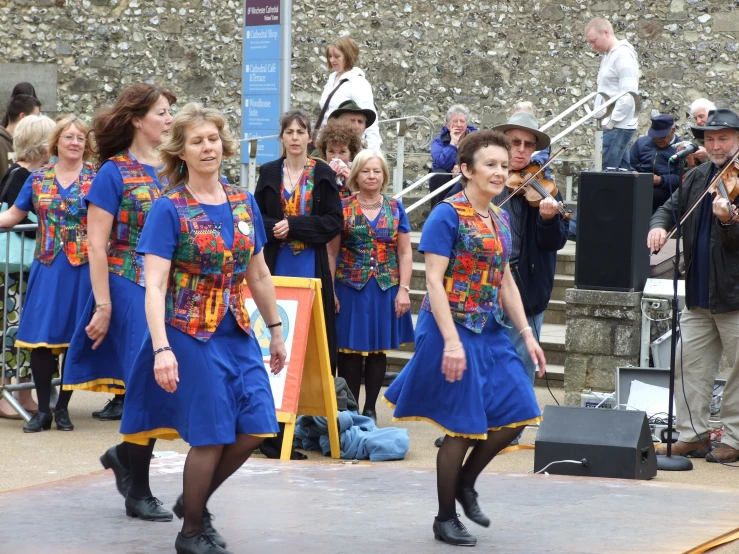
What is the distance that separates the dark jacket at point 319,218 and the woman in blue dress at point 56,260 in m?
1.07

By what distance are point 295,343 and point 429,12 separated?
32.7 feet

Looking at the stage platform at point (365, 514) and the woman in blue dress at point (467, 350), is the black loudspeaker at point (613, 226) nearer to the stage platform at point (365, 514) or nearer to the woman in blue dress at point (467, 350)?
the stage platform at point (365, 514)

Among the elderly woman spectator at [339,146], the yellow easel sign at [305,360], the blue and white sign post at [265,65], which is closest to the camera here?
the yellow easel sign at [305,360]

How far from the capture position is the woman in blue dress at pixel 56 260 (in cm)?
739

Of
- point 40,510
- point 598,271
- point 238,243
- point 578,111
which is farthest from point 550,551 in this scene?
point 578,111

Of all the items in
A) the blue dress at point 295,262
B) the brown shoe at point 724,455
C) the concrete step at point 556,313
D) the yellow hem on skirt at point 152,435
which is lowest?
the brown shoe at point 724,455

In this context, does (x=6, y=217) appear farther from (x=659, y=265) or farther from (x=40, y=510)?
(x=659, y=265)

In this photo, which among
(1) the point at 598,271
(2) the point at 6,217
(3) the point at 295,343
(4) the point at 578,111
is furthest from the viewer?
(4) the point at 578,111

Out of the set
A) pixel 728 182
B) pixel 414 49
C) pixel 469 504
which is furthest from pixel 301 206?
pixel 414 49

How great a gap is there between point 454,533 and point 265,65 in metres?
7.40

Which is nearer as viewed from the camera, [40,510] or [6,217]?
[40,510]

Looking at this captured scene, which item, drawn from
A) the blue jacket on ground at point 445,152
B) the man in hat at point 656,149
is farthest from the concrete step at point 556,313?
the blue jacket on ground at point 445,152

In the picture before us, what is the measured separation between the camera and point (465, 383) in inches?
190

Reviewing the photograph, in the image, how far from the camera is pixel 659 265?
8688mm
